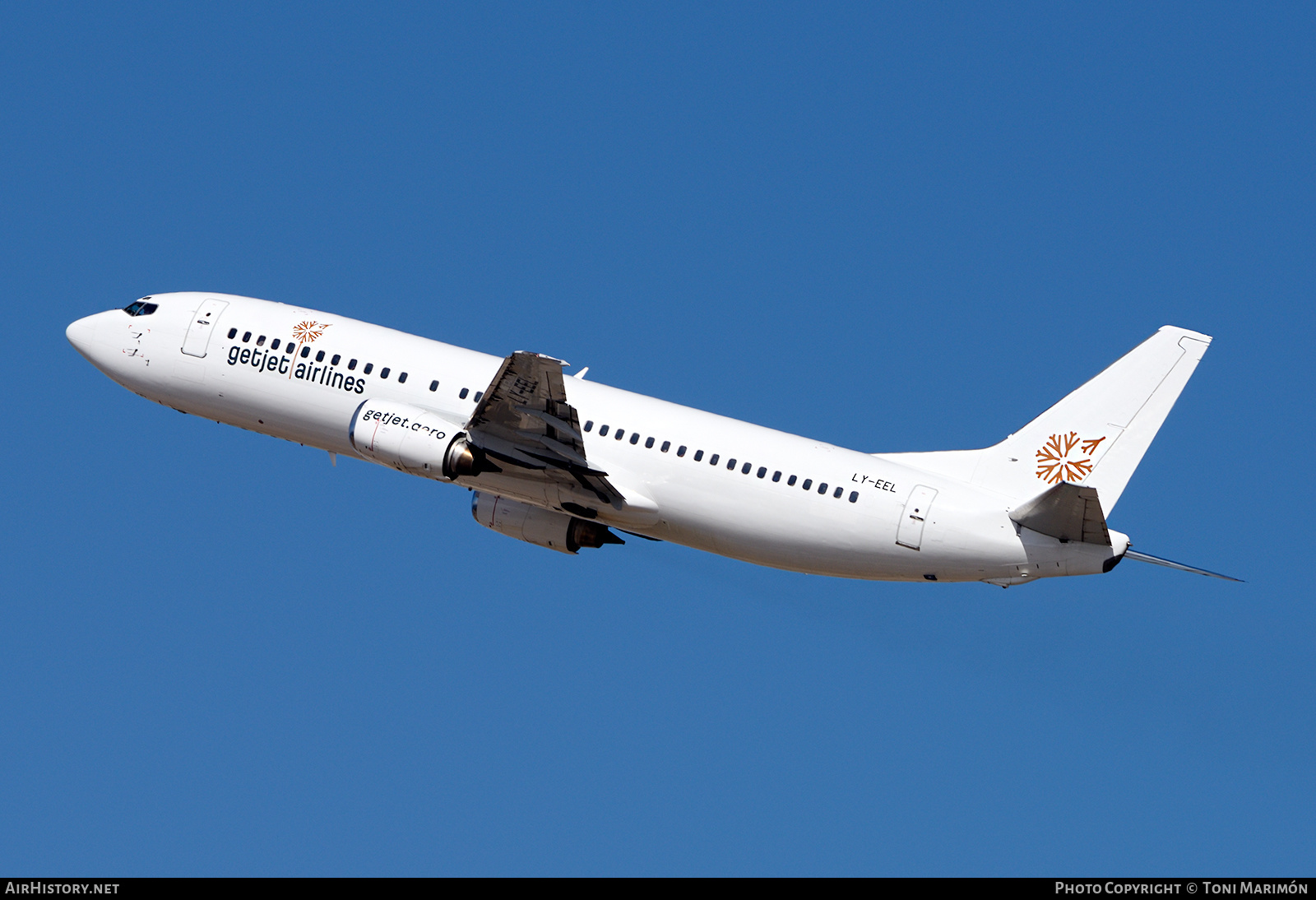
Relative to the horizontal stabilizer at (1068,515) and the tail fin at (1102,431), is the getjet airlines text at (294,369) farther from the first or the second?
the horizontal stabilizer at (1068,515)

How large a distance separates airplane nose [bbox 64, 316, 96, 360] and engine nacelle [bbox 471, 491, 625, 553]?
42.4 feet

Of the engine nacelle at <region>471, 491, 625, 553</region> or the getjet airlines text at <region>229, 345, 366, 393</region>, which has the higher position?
the getjet airlines text at <region>229, 345, 366, 393</region>

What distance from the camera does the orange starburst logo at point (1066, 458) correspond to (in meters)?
38.9

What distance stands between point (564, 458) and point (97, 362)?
1571cm

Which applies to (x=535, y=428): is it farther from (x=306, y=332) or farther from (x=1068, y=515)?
(x=1068, y=515)

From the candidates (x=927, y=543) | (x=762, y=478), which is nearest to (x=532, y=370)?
(x=762, y=478)

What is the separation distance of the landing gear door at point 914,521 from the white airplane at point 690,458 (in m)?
0.04

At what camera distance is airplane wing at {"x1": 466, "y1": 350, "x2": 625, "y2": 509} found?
38.9m

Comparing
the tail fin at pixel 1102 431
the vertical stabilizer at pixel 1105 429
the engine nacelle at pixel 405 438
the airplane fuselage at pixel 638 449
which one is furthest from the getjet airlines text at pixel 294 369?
the vertical stabilizer at pixel 1105 429

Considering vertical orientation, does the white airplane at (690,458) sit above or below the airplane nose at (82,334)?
below

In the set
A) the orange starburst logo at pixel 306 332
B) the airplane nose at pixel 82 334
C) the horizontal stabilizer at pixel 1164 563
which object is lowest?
the horizontal stabilizer at pixel 1164 563

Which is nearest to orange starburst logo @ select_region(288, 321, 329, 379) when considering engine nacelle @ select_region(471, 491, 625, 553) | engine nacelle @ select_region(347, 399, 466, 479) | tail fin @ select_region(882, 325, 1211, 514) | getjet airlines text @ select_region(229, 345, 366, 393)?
getjet airlines text @ select_region(229, 345, 366, 393)

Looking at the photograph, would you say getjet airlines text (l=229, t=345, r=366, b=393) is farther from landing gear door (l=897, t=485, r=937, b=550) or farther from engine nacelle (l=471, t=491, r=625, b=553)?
landing gear door (l=897, t=485, r=937, b=550)

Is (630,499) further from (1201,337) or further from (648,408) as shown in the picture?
(1201,337)
